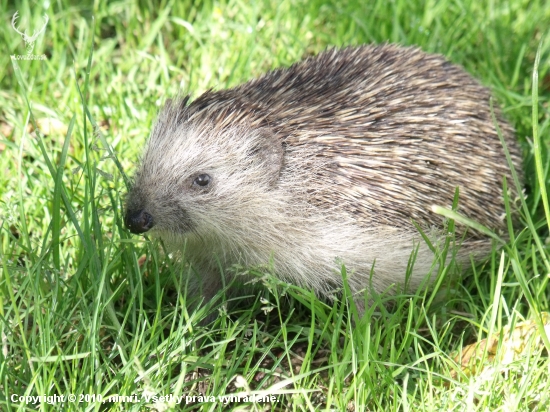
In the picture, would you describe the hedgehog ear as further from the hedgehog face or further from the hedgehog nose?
the hedgehog nose

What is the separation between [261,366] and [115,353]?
761mm

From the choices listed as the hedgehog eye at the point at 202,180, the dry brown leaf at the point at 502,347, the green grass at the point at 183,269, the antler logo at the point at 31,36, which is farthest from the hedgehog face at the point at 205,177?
the antler logo at the point at 31,36

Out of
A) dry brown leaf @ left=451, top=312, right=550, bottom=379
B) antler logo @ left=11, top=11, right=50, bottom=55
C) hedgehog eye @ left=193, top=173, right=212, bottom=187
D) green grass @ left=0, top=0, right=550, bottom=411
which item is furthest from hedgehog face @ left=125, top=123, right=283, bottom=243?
antler logo @ left=11, top=11, right=50, bottom=55

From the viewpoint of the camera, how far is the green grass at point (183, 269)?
3.23 m

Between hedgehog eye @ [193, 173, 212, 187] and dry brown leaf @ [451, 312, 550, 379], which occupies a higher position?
hedgehog eye @ [193, 173, 212, 187]

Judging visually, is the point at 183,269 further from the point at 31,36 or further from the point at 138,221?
the point at 31,36

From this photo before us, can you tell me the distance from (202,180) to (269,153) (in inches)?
13.7

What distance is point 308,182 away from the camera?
3.88 meters

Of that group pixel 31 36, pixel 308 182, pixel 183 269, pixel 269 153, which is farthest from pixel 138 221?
pixel 31 36

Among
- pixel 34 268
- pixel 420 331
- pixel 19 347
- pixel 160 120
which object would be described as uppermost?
pixel 160 120

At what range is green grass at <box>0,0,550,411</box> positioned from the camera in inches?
127

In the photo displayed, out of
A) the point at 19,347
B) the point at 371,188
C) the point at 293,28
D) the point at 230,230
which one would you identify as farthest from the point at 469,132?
the point at 19,347

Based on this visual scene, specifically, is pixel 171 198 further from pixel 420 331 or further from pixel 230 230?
pixel 420 331

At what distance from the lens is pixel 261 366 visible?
3.80 meters
